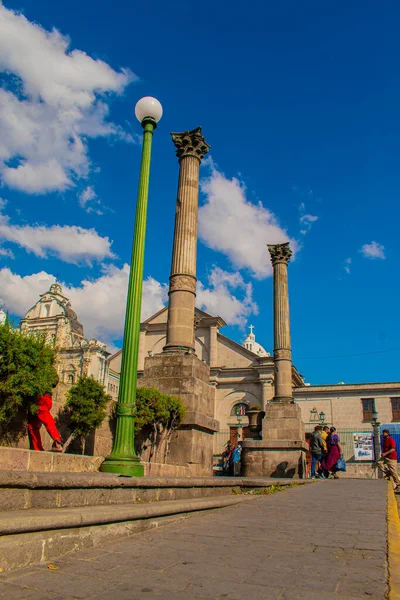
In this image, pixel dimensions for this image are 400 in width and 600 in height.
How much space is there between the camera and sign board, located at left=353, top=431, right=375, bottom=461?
33.5m

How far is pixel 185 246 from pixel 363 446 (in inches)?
1027

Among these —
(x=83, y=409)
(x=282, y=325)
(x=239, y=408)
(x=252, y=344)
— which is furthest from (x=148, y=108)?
(x=252, y=344)

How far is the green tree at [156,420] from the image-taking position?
33.5 ft

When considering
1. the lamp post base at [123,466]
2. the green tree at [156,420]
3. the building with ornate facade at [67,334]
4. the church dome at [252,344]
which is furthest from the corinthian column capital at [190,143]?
the church dome at [252,344]

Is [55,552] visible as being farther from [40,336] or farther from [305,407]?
[305,407]

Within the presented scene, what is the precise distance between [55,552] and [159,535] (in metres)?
1.26

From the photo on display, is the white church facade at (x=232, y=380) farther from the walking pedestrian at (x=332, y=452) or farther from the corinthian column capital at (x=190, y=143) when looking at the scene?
the corinthian column capital at (x=190, y=143)

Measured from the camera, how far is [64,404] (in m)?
9.58

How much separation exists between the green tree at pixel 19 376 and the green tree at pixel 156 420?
261 cm

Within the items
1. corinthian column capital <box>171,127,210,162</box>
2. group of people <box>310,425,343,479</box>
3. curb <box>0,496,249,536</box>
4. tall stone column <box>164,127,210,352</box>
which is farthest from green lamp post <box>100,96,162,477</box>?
group of people <box>310,425,343,479</box>

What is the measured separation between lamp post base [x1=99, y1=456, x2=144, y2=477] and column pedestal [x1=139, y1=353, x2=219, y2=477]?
409cm

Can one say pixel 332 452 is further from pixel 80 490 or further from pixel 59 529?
pixel 59 529

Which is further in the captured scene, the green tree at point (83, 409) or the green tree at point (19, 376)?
the green tree at point (83, 409)

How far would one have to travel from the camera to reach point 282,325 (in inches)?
848
